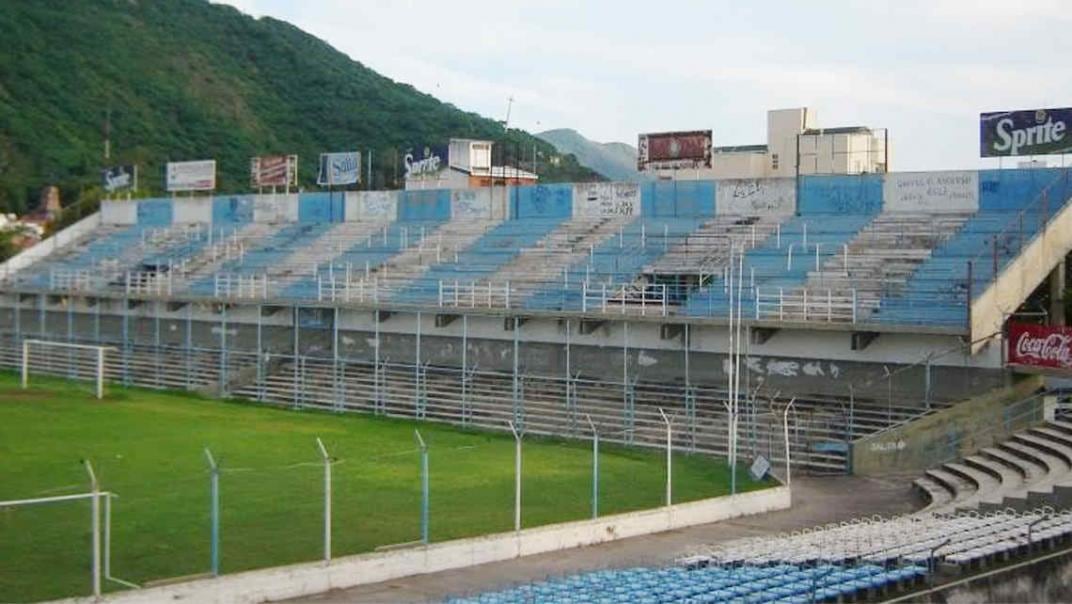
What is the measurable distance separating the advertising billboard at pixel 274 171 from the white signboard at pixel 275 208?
0.63 meters

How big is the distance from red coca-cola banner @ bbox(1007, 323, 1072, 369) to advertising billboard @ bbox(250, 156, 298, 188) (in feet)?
112

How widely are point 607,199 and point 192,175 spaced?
75.7 feet

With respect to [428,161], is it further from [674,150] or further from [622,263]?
[622,263]

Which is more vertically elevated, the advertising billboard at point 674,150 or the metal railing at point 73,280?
the advertising billboard at point 674,150

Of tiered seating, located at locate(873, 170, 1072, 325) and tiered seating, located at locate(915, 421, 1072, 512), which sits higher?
tiered seating, located at locate(873, 170, 1072, 325)

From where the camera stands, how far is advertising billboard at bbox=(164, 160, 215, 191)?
60.9 metres

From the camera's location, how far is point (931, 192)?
128 ft

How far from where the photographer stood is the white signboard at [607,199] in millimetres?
45688

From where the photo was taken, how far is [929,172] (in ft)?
129

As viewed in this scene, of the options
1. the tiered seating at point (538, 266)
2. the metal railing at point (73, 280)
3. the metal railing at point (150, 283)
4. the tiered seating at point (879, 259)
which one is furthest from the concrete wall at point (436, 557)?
the metal railing at point (73, 280)

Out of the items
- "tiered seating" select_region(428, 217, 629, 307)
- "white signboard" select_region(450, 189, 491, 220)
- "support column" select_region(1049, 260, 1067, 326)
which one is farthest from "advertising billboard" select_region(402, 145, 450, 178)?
"support column" select_region(1049, 260, 1067, 326)

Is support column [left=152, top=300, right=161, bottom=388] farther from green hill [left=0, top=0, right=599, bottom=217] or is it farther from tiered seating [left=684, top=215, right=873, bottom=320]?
green hill [left=0, top=0, right=599, bottom=217]

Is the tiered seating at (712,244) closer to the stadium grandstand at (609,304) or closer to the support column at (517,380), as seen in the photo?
the stadium grandstand at (609,304)

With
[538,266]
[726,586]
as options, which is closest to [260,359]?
[538,266]
